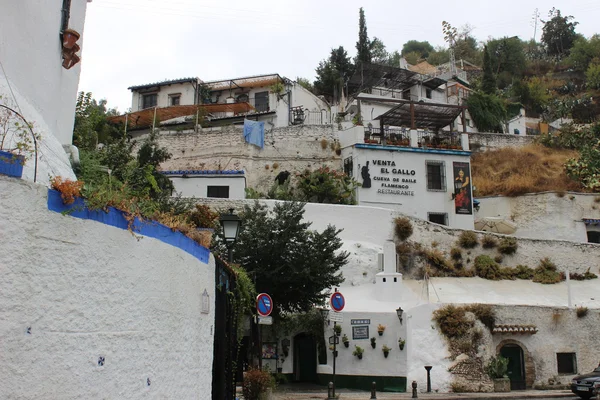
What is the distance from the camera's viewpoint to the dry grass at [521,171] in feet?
115

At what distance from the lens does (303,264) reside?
17516 mm

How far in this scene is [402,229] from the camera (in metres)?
25.7

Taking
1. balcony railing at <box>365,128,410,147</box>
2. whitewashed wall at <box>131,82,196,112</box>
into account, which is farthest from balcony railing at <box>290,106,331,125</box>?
whitewashed wall at <box>131,82,196,112</box>

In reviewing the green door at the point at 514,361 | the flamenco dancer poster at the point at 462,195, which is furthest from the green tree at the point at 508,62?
the green door at the point at 514,361

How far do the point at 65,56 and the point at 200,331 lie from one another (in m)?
6.16

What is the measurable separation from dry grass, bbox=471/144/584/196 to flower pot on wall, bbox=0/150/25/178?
33.6m

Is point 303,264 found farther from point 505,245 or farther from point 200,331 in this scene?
point 505,245

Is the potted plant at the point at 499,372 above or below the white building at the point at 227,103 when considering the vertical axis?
below

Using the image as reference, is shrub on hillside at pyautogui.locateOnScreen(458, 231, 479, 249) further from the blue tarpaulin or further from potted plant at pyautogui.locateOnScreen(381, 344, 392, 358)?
the blue tarpaulin

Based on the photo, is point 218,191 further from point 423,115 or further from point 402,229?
point 423,115

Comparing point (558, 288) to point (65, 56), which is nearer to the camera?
point (65, 56)

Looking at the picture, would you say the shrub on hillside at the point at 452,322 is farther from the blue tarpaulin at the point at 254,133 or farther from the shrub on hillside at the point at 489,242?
the blue tarpaulin at the point at 254,133

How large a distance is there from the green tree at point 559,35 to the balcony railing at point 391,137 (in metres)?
52.0

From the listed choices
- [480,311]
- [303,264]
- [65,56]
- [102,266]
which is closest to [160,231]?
[102,266]
